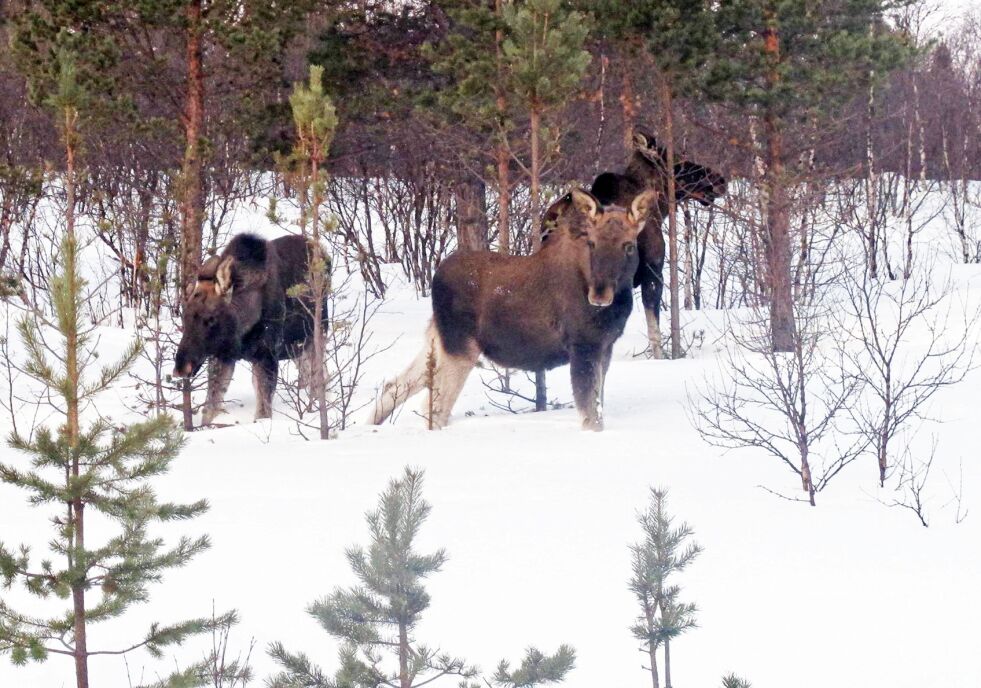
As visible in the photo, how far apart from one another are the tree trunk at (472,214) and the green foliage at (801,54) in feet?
19.0

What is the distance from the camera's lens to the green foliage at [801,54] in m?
13.8

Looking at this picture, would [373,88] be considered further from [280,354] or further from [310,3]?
[280,354]

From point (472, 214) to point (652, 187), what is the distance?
4.92m

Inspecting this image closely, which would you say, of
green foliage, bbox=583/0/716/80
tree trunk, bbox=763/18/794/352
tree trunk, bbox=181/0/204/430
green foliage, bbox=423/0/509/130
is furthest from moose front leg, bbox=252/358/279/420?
green foliage, bbox=583/0/716/80

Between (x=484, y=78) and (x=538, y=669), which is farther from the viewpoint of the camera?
(x=484, y=78)

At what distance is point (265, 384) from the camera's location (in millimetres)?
13055

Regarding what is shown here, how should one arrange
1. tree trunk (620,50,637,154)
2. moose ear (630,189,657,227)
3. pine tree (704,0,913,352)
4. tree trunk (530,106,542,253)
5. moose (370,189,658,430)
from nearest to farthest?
moose (370,189,658,430) < moose ear (630,189,657,227) < tree trunk (530,106,542,253) < pine tree (704,0,913,352) < tree trunk (620,50,637,154)

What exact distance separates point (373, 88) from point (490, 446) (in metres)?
9.57

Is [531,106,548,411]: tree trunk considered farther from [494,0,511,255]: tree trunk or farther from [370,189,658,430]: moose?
[370,189,658,430]: moose

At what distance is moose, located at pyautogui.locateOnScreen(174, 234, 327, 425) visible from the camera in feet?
41.6

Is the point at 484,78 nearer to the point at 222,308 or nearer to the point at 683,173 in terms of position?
the point at 683,173

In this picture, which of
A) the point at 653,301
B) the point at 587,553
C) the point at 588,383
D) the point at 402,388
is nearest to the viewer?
the point at 587,553

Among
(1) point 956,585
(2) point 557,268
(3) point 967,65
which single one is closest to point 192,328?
(2) point 557,268

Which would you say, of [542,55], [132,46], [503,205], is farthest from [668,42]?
[132,46]
